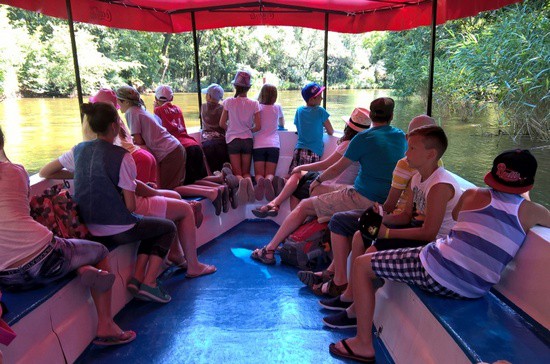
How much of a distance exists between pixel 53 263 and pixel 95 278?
22cm

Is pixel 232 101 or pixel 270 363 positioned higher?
pixel 232 101

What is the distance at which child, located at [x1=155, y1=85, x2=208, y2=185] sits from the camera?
3.73m

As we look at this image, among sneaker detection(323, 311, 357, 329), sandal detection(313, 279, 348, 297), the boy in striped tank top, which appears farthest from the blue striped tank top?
sandal detection(313, 279, 348, 297)

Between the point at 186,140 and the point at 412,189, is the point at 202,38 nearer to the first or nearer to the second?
the point at 186,140

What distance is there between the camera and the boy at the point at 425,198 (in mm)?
1885

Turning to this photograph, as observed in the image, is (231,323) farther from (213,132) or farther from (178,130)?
(213,132)

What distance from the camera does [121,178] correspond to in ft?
7.11

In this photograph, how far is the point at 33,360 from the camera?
5.76 feet

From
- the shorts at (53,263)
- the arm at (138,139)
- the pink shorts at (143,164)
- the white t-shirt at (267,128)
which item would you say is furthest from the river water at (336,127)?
the shorts at (53,263)

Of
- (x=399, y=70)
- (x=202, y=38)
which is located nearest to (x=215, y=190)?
(x=399, y=70)

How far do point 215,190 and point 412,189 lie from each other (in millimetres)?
1832

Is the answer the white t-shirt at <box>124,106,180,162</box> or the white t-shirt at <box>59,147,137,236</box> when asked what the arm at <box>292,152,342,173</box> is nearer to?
the white t-shirt at <box>124,106,180,162</box>

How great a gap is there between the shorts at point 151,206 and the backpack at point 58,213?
418 mm

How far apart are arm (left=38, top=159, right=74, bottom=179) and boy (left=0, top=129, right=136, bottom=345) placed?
2.38ft
